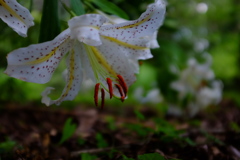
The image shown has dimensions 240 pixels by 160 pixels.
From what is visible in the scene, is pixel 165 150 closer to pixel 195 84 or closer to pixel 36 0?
pixel 36 0

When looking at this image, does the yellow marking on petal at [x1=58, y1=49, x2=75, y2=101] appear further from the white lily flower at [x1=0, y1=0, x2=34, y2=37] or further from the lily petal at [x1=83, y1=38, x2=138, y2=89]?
the white lily flower at [x1=0, y1=0, x2=34, y2=37]

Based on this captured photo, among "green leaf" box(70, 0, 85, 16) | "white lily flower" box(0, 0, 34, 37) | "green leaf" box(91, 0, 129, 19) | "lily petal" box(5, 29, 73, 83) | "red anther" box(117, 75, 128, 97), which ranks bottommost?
"red anther" box(117, 75, 128, 97)

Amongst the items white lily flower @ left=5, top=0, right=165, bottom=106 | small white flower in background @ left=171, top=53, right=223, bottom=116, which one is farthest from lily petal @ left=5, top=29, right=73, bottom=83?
small white flower in background @ left=171, top=53, right=223, bottom=116

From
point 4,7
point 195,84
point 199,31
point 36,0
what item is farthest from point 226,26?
point 4,7

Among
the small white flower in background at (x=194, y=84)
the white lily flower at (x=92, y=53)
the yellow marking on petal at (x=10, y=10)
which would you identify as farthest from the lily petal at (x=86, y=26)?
the small white flower in background at (x=194, y=84)

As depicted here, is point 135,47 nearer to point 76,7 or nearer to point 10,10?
point 76,7

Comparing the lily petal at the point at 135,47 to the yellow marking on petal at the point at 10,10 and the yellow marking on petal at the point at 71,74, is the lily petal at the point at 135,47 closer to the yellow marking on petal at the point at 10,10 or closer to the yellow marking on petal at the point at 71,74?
the yellow marking on petal at the point at 71,74
